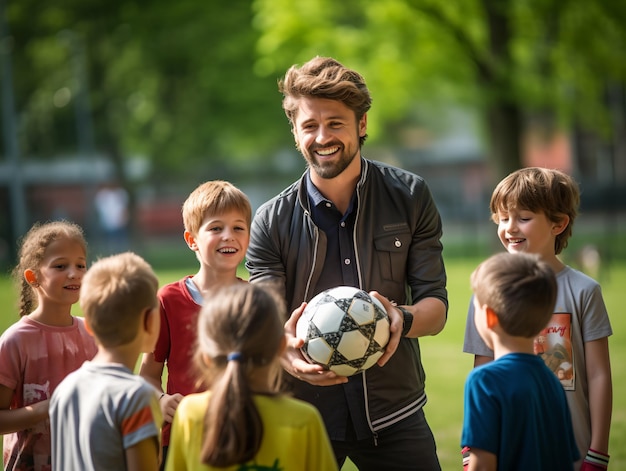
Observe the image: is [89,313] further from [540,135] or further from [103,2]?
[540,135]

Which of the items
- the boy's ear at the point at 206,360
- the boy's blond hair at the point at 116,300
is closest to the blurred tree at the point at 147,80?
the boy's blond hair at the point at 116,300

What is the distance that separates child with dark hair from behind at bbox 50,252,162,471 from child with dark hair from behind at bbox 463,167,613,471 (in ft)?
5.76

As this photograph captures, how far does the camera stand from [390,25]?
21688 millimetres

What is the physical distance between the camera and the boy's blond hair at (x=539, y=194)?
4480 millimetres

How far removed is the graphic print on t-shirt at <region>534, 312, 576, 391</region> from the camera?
428 centimetres

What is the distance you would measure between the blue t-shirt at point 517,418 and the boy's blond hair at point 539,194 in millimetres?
1188

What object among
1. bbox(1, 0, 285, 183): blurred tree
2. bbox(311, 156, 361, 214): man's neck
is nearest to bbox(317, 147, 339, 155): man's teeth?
bbox(311, 156, 361, 214): man's neck

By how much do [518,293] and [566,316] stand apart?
0.84m

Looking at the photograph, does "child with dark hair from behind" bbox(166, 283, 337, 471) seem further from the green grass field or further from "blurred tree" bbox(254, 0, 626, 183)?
"blurred tree" bbox(254, 0, 626, 183)

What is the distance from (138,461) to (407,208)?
212 centimetres

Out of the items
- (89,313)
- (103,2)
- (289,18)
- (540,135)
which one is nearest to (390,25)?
(289,18)

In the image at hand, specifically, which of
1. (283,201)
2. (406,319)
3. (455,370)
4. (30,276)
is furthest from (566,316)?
(455,370)

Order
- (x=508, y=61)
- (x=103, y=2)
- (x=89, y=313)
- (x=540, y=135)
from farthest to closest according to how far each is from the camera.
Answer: (x=540, y=135), (x=103, y=2), (x=508, y=61), (x=89, y=313)

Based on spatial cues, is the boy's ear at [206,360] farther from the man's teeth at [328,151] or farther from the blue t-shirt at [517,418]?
the man's teeth at [328,151]
